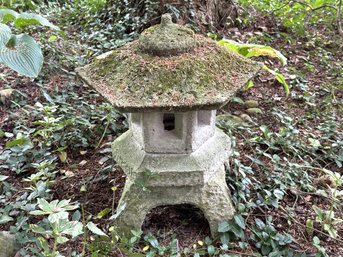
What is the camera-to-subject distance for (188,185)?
1881 mm

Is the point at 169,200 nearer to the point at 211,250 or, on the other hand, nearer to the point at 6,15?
the point at 211,250

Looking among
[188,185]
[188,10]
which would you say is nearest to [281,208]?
[188,185]

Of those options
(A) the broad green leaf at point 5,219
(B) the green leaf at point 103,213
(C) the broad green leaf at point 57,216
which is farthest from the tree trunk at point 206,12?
(C) the broad green leaf at point 57,216

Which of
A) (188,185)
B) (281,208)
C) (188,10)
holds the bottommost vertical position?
(281,208)

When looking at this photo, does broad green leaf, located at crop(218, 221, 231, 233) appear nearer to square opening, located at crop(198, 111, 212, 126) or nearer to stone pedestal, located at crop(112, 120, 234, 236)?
stone pedestal, located at crop(112, 120, 234, 236)

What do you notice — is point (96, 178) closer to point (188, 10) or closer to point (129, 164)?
point (129, 164)

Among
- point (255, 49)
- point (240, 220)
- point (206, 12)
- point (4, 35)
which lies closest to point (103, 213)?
point (240, 220)

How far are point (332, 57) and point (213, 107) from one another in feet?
11.1

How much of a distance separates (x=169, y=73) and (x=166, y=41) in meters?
0.16

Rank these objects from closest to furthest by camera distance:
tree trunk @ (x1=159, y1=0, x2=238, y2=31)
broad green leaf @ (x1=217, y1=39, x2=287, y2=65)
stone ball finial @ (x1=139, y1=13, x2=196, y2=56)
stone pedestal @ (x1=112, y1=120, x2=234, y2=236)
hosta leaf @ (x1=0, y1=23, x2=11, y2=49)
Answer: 1. hosta leaf @ (x1=0, y1=23, x2=11, y2=49)
2. stone ball finial @ (x1=139, y1=13, x2=196, y2=56)
3. stone pedestal @ (x1=112, y1=120, x2=234, y2=236)
4. broad green leaf @ (x1=217, y1=39, x2=287, y2=65)
5. tree trunk @ (x1=159, y1=0, x2=238, y2=31)

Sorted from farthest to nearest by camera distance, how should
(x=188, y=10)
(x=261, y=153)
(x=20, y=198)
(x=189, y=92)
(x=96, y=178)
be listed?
1. (x=188, y=10)
2. (x=261, y=153)
3. (x=96, y=178)
4. (x=20, y=198)
5. (x=189, y=92)

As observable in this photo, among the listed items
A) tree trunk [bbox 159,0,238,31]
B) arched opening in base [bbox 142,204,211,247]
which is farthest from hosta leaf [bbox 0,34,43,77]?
tree trunk [bbox 159,0,238,31]

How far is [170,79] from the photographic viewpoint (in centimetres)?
157

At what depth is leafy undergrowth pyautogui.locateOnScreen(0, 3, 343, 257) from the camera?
190 cm
